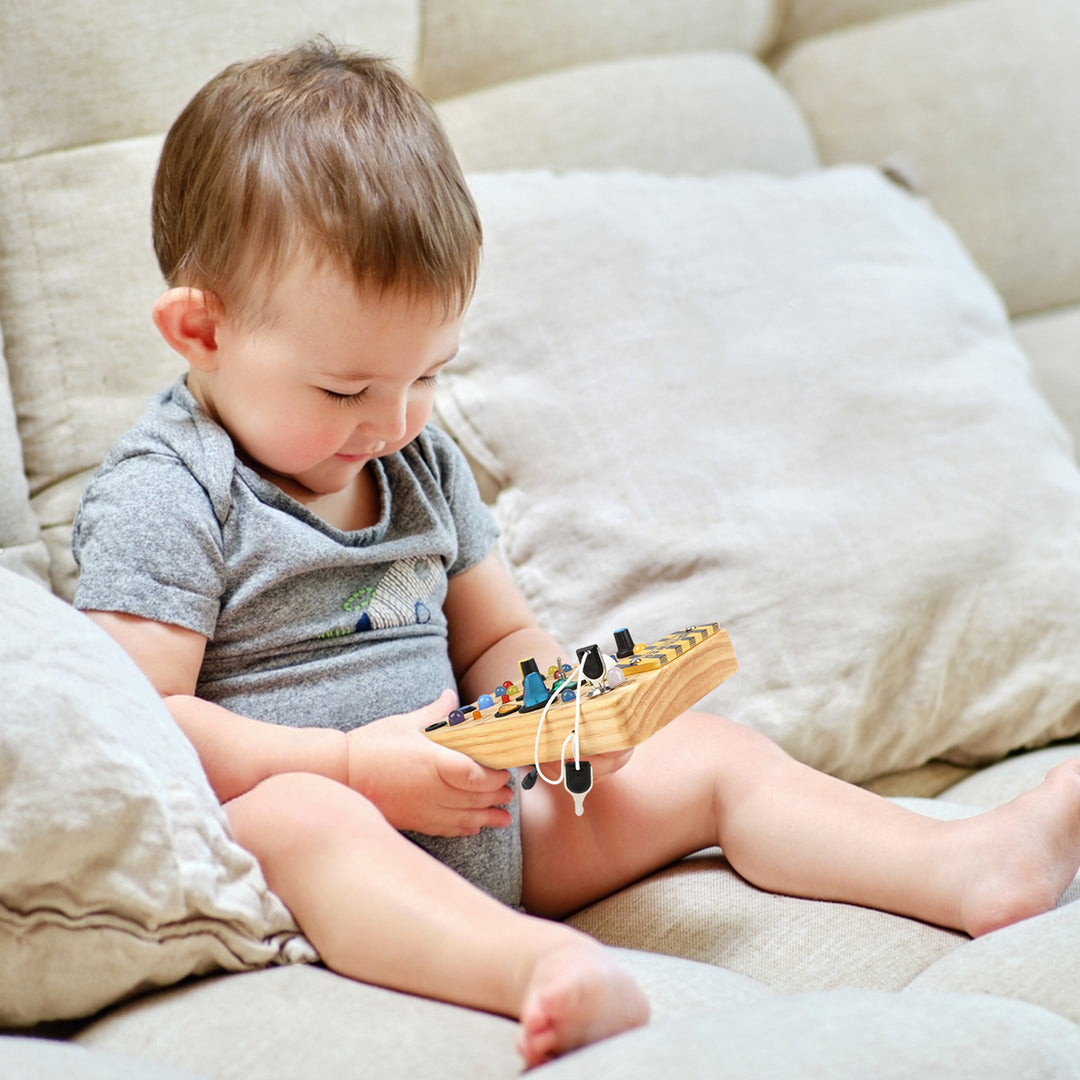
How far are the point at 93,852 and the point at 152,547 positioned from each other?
24 cm

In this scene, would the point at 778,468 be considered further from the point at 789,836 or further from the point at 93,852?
the point at 93,852

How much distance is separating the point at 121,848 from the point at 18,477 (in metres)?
0.50

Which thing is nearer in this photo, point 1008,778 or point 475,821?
point 475,821

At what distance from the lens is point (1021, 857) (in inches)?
32.1

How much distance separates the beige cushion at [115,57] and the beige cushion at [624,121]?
248 millimetres

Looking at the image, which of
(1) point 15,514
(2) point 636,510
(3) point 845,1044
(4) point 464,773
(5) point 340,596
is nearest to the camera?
(3) point 845,1044

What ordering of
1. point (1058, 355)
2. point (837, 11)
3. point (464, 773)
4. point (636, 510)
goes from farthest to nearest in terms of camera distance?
point (837, 11)
point (1058, 355)
point (636, 510)
point (464, 773)

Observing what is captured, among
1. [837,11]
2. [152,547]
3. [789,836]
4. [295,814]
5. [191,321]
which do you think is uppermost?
[837,11]

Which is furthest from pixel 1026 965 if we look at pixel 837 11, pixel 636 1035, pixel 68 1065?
pixel 837 11

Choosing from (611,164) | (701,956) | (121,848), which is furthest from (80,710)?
(611,164)

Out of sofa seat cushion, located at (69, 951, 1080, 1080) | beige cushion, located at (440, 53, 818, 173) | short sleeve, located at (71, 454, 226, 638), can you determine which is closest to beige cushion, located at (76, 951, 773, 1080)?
sofa seat cushion, located at (69, 951, 1080, 1080)

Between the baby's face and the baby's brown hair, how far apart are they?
0.01m

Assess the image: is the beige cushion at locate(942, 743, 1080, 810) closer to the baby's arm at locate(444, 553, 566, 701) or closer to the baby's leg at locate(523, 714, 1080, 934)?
the baby's leg at locate(523, 714, 1080, 934)

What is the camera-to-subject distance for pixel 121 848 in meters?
0.68
